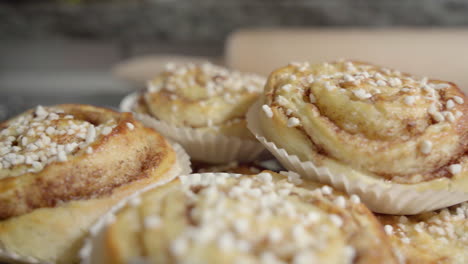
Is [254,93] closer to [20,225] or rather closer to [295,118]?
[295,118]

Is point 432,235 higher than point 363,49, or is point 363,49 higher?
point 363,49

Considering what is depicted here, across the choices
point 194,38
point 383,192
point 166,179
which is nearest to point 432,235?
point 383,192

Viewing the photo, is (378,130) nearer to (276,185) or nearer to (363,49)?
(276,185)

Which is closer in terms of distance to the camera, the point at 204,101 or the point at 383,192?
the point at 383,192

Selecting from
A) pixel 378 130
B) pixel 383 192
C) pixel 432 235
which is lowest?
pixel 432 235

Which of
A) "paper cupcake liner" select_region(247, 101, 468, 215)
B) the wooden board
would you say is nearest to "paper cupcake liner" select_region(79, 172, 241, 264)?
"paper cupcake liner" select_region(247, 101, 468, 215)

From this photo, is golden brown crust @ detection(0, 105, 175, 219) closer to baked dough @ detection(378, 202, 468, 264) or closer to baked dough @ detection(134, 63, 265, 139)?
baked dough @ detection(134, 63, 265, 139)
